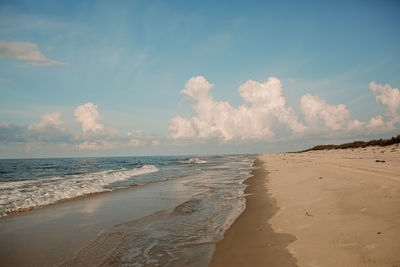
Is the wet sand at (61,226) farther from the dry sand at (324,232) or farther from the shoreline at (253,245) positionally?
the dry sand at (324,232)

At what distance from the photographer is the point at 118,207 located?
1246 centimetres

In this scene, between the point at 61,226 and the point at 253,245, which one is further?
the point at 61,226

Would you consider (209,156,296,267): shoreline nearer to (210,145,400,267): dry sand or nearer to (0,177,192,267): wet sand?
(210,145,400,267): dry sand

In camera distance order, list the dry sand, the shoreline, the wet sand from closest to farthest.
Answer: the dry sand → the shoreline → the wet sand

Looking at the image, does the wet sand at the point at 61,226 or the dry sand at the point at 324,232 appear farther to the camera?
the wet sand at the point at 61,226

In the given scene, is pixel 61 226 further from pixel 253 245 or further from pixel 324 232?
pixel 324 232

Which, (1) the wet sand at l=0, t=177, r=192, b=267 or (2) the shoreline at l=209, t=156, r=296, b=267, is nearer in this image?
(2) the shoreline at l=209, t=156, r=296, b=267

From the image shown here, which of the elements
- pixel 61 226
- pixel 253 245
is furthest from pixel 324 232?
pixel 61 226

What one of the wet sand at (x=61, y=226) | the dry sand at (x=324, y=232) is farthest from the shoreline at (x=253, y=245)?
the wet sand at (x=61, y=226)

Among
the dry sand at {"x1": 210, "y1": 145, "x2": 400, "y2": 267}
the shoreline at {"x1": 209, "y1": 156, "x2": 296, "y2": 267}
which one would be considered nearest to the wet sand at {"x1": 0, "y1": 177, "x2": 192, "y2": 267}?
the shoreline at {"x1": 209, "y1": 156, "x2": 296, "y2": 267}

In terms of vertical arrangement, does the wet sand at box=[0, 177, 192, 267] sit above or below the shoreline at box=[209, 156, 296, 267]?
below

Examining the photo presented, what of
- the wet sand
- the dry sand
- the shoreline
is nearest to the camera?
the dry sand

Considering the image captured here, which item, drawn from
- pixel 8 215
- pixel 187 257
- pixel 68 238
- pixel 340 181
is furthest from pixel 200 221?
pixel 8 215

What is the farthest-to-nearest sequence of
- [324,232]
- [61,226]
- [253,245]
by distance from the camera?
[61,226]
[253,245]
[324,232]
